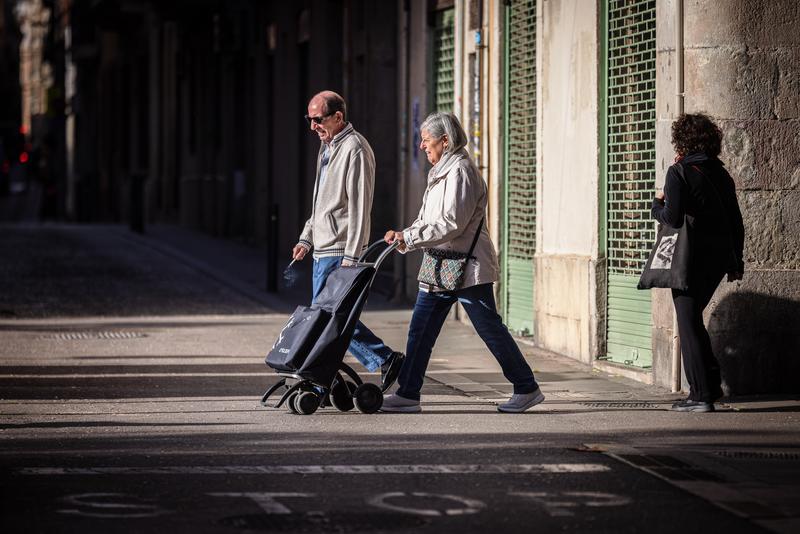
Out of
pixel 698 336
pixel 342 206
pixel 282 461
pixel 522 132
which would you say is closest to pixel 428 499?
pixel 282 461

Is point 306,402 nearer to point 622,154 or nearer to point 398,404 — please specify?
point 398,404

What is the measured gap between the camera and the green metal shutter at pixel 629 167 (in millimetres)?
11820

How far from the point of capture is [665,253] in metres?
9.84

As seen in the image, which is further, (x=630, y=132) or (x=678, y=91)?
(x=630, y=132)

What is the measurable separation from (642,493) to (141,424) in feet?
10.7

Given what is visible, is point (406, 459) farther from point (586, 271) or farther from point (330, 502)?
point (586, 271)

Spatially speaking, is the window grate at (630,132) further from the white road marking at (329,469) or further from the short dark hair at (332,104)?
the white road marking at (329,469)

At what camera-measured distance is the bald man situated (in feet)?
31.9

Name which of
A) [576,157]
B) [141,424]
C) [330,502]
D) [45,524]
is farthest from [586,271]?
[45,524]

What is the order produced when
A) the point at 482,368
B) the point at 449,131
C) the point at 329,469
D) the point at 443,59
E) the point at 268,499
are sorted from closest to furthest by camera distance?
the point at 268,499 → the point at 329,469 → the point at 449,131 → the point at 482,368 → the point at 443,59

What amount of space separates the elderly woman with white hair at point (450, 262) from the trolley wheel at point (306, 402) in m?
0.42

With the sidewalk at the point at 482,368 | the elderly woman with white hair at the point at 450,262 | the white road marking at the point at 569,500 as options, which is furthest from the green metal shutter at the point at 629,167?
the white road marking at the point at 569,500

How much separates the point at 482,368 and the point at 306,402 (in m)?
3.11

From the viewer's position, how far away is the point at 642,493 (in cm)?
714
